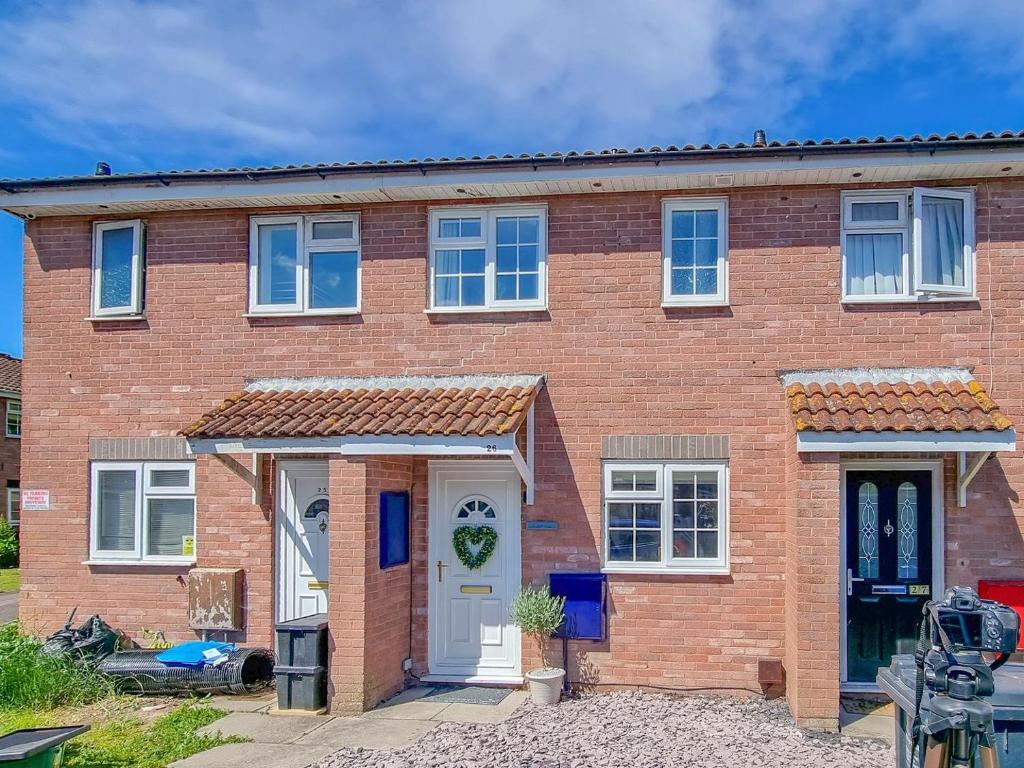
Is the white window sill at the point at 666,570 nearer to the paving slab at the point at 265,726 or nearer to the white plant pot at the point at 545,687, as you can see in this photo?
the white plant pot at the point at 545,687

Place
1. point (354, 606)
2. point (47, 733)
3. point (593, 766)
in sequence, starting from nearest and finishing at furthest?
point (47, 733) < point (593, 766) < point (354, 606)

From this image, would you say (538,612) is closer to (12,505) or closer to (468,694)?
(468,694)

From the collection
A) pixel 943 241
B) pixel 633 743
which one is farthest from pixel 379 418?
pixel 943 241

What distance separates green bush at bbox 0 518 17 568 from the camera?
2398cm

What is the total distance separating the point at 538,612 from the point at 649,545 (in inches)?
55.3

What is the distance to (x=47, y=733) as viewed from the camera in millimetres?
6348

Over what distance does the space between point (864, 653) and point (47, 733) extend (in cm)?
747

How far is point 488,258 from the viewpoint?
10.2 metres

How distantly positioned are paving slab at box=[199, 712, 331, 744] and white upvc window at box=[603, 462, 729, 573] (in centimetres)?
A: 340

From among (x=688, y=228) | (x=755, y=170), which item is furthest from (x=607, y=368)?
(x=755, y=170)

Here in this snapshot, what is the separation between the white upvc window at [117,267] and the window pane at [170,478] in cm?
196

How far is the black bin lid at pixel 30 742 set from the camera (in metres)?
5.86

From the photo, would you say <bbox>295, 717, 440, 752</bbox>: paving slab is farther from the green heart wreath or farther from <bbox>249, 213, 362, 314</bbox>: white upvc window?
<bbox>249, 213, 362, 314</bbox>: white upvc window

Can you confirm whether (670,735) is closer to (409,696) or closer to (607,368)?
(409,696)
